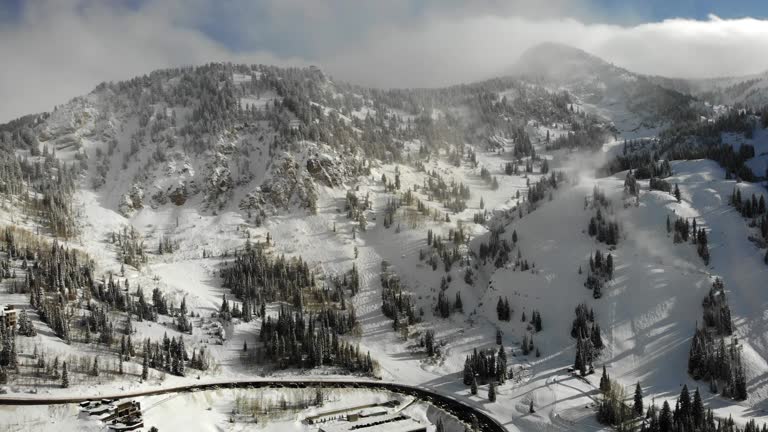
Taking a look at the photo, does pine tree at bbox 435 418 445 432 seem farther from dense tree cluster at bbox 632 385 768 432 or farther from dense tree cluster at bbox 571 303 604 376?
dense tree cluster at bbox 571 303 604 376

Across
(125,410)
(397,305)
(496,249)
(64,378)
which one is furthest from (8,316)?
(496,249)

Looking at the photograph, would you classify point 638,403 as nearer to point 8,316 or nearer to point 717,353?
point 717,353

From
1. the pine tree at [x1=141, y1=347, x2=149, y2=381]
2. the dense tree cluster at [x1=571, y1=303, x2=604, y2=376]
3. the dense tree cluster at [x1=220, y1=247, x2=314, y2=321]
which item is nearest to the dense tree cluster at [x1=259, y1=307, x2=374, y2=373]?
the dense tree cluster at [x1=220, y1=247, x2=314, y2=321]

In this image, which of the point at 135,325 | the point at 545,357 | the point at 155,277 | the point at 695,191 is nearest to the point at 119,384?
the point at 135,325

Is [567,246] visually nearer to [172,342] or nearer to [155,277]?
[172,342]

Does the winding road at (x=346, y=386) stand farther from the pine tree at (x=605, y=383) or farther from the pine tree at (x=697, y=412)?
the pine tree at (x=697, y=412)
